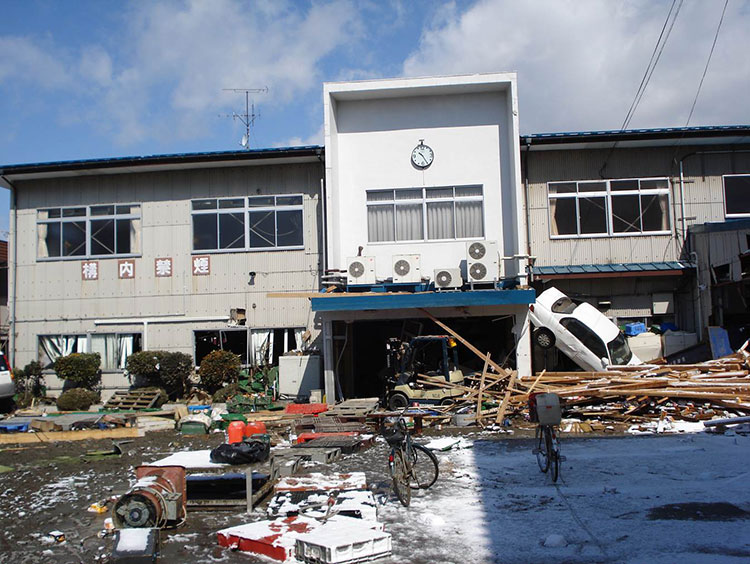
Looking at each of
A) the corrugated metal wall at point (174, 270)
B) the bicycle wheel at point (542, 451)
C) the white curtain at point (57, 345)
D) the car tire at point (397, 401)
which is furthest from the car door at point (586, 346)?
the white curtain at point (57, 345)

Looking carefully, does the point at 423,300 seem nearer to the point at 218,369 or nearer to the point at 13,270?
the point at 218,369

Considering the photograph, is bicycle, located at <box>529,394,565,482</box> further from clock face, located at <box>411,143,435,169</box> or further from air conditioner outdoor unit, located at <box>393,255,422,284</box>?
clock face, located at <box>411,143,435,169</box>

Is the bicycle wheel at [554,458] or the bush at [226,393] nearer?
the bicycle wheel at [554,458]

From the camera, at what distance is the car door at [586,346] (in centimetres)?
1733

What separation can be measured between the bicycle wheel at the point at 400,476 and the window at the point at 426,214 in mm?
11861

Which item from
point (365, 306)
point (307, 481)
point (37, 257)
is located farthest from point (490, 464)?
point (37, 257)

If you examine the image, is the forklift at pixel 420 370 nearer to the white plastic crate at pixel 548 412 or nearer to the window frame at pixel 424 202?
the window frame at pixel 424 202

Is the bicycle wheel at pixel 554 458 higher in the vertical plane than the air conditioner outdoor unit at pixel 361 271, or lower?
lower

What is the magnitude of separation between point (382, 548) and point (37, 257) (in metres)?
19.0

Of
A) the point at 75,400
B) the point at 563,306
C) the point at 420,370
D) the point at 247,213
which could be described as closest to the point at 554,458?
the point at 420,370

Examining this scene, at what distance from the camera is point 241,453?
9.01m

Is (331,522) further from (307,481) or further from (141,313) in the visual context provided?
(141,313)

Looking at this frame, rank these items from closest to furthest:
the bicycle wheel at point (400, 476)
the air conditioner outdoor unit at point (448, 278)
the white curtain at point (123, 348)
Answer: the bicycle wheel at point (400, 476), the air conditioner outdoor unit at point (448, 278), the white curtain at point (123, 348)

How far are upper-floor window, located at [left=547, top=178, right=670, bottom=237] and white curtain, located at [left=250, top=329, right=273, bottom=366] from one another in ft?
29.8
